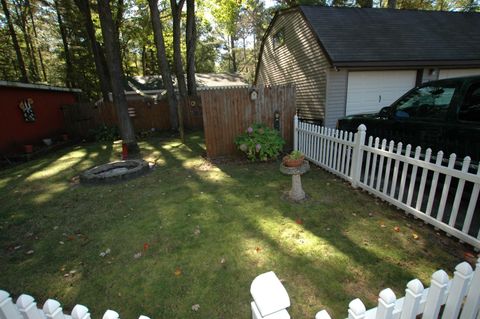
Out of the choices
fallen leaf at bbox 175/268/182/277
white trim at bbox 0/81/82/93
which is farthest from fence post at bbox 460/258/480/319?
white trim at bbox 0/81/82/93

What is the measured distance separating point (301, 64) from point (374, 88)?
3.17 m

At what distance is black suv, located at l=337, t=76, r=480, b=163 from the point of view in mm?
3381

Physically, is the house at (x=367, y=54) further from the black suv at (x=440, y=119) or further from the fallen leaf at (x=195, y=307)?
the fallen leaf at (x=195, y=307)

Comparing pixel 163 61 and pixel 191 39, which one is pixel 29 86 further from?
pixel 191 39

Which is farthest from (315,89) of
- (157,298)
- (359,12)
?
(157,298)

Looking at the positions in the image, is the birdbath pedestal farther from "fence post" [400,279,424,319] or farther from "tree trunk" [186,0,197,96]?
"tree trunk" [186,0,197,96]

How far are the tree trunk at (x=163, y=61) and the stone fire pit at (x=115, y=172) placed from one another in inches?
239

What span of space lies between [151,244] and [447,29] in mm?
14419

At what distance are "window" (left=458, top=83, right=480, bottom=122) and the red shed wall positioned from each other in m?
13.3

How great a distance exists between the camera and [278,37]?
12922 millimetres

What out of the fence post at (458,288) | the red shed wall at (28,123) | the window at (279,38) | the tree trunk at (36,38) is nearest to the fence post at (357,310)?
the fence post at (458,288)

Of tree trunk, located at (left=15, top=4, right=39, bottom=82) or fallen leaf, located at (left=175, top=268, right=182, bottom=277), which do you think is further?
tree trunk, located at (left=15, top=4, right=39, bottom=82)

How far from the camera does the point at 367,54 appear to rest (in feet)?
28.7

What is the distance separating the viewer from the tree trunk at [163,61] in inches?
428
